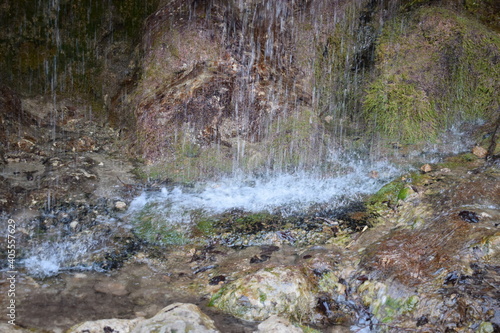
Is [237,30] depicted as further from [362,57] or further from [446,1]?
[446,1]

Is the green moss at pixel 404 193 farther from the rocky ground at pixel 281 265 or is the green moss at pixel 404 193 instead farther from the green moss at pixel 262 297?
the green moss at pixel 262 297

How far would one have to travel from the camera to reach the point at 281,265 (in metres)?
3.81

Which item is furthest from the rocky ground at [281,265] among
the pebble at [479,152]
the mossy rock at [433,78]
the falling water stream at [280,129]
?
the mossy rock at [433,78]

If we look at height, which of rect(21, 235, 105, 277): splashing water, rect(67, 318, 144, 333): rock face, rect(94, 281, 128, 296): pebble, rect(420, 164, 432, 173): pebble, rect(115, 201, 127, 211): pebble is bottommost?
rect(94, 281, 128, 296): pebble

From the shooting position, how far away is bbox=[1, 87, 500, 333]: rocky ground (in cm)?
303

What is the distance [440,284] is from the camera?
3.08 m

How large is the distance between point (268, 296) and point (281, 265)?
45 centimetres

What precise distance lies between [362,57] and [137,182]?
4.57m

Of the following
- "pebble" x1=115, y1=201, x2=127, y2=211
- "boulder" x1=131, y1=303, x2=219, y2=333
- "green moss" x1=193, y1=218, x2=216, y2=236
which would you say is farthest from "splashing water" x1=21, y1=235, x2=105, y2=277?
"boulder" x1=131, y1=303, x2=219, y2=333

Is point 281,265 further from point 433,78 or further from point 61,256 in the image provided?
point 433,78

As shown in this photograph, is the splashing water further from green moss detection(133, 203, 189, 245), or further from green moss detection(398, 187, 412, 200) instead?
green moss detection(398, 187, 412, 200)

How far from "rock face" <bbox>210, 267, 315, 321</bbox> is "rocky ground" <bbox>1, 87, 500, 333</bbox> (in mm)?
10

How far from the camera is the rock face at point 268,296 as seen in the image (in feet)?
11.0

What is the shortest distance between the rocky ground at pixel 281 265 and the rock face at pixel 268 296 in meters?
0.01
